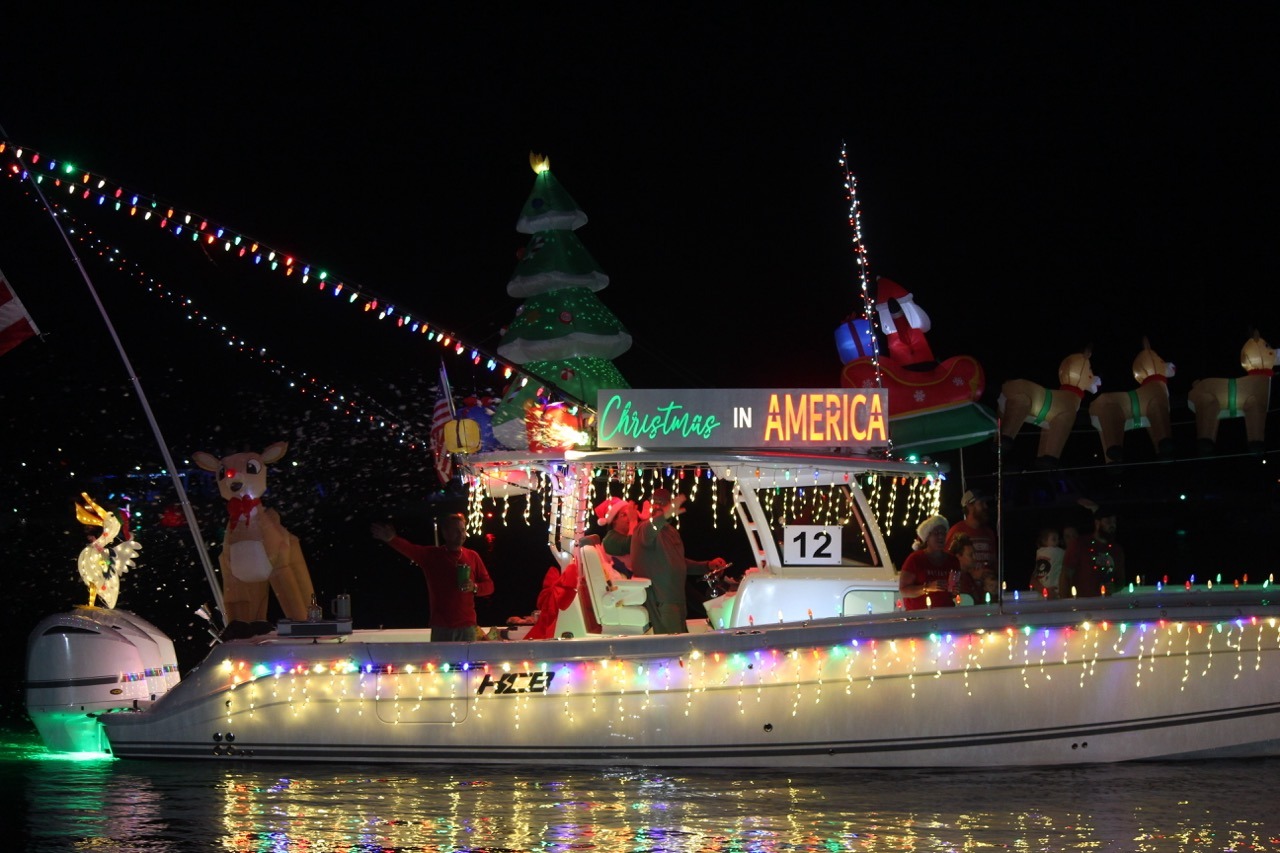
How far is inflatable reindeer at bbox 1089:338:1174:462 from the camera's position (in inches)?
448

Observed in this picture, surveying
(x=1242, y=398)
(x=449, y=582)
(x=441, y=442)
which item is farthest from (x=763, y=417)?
(x=1242, y=398)

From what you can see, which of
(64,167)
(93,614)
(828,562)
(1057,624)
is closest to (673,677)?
(828,562)

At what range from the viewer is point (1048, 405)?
11.5 m

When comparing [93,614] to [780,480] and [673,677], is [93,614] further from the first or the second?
[780,480]

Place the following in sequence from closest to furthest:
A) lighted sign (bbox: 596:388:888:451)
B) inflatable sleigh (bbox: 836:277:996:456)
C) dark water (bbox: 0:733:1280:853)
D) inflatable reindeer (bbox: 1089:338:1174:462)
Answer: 1. dark water (bbox: 0:733:1280:853)
2. lighted sign (bbox: 596:388:888:451)
3. inflatable sleigh (bbox: 836:277:996:456)
4. inflatable reindeer (bbox: 1089:338:1174:462)

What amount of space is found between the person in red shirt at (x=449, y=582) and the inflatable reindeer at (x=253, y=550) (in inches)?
48.6

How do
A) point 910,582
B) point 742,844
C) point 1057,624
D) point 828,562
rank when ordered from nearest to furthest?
1. point 742,844
2. point 1057,624
3. point 910,582
4. point 828,562

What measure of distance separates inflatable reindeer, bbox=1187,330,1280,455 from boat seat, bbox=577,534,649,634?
4690 mm

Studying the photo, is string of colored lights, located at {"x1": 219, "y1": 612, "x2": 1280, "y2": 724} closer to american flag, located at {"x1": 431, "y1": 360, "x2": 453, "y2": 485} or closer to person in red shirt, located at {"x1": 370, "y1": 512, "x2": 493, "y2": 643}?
person in red shirt, located at {"x1": 370, "y1": 512, "x2": 493, "y2": 643}

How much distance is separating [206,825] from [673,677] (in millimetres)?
2997

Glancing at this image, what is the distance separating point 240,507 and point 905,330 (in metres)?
5.32

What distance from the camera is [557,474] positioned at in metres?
10.2

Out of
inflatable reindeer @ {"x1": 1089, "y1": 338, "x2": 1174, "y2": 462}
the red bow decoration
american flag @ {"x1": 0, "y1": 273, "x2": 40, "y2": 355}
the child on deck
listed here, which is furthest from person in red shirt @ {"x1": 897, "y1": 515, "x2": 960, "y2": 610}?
american flag @ {"x1": 0, "y1": 273, "x2": 40, "y2": 355}

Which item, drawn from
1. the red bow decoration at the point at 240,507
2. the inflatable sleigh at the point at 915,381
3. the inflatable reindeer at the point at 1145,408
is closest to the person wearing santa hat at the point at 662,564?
the inflatable sleigh at the point at 915,381
